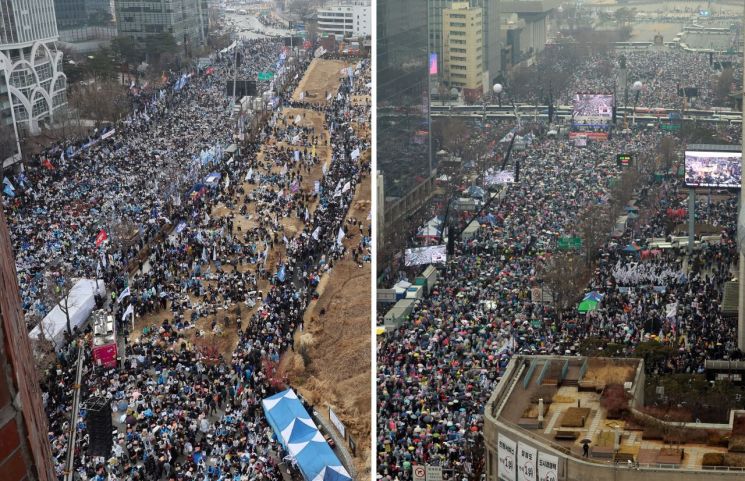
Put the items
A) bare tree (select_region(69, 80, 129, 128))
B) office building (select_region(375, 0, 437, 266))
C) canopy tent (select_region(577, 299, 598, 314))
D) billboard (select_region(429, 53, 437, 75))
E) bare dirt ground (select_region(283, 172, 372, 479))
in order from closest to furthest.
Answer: bare dirt ground (select_region(283, 172, 372, 479)) → bare tree (select_region(69, 80, 129, 128)) → canopy tent (select_region(577, 299, 598, 314)) → office building (select_region(375, 0, 437, 266)) → billboard (select_region(429, 53, 437, 75))

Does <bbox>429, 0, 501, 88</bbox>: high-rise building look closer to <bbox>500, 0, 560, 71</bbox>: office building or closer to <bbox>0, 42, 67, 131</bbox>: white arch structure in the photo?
<bbox>500, 0, 560, 71</bbox>: office building

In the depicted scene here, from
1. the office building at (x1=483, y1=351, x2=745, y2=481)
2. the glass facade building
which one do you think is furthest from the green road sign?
the office building at (x1=483, y1=351, x2=745, y2=481)

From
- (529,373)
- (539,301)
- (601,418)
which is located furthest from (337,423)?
(539,301)

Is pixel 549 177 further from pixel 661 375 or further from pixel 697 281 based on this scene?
pixel 661 375

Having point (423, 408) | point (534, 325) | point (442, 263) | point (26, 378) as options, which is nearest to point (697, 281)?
point (534, 325)

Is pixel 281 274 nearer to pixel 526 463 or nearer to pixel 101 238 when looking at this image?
pixel 101 238
